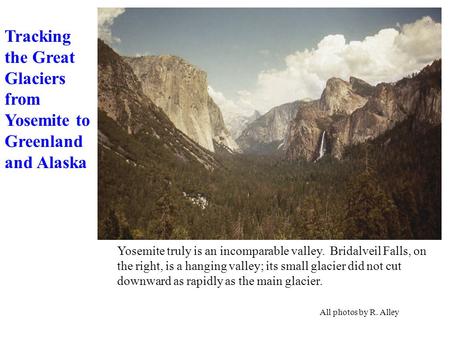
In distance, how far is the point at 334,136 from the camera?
159 meters

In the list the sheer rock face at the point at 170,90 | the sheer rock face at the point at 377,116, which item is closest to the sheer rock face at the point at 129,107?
the sheer rock face at the point at 170,90

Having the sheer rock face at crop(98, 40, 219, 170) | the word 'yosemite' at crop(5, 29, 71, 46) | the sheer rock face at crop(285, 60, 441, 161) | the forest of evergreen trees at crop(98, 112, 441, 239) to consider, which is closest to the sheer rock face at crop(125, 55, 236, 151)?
the sheer rock face at crop(98, 40, 219, 170)

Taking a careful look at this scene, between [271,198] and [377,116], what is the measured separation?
→ 73.1m

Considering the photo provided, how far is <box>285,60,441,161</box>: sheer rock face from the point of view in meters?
96.0

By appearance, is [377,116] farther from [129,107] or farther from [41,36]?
[41,36]

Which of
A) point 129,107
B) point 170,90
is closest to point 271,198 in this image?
point 129,107

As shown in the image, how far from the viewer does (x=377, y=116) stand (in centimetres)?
13512

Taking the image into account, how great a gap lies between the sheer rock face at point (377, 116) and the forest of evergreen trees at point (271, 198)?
709 centimetres

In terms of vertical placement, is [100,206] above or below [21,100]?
below

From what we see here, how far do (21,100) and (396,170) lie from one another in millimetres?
70064

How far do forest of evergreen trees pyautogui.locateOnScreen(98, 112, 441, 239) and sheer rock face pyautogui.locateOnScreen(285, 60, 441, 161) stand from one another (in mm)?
7088

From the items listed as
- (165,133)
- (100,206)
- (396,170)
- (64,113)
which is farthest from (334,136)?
(64,113)
